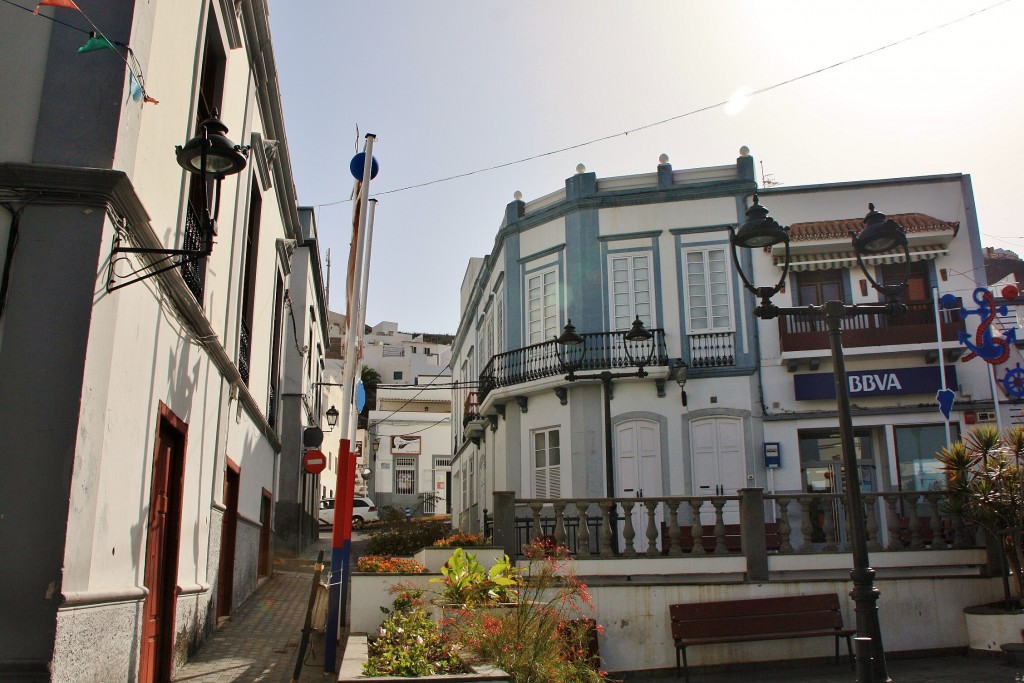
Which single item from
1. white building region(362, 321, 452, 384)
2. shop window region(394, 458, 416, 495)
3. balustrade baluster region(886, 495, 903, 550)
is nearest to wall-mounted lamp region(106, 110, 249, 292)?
balustrade baluster region(886, 495, 903, 550)

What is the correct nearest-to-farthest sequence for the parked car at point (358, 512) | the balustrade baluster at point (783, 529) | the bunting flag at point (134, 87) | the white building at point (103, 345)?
the white building at point (103, 345) → the bunting flag at point (134, 87) → the balustrade baluster at point (783, 529) → the parked car at point (358, 512)

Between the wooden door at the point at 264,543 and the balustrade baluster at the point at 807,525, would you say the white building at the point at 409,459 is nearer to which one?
the wooden door at the point at 264,543

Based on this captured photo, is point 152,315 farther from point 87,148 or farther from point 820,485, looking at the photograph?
point 820,485

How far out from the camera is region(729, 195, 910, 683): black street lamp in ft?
23.5

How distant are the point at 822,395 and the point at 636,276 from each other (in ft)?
15.9

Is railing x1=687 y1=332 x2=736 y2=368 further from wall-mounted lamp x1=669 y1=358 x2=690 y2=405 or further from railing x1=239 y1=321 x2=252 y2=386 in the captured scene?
railing x1=239 y1=321 x2=252 y2=386

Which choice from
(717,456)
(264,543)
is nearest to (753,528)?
(717,456)

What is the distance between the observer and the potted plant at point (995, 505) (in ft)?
37.9

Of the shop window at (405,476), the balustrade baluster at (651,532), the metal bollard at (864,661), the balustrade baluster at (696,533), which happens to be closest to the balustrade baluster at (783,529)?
the balustrade baluster at (696,533)

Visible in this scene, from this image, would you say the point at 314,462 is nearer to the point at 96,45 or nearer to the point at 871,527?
the point at 871,527

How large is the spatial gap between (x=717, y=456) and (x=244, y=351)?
34.4 ft

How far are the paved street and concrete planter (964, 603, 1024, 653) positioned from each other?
24 cm

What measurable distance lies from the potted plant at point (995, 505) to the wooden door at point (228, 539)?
1019cm

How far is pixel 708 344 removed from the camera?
64.3 feet
